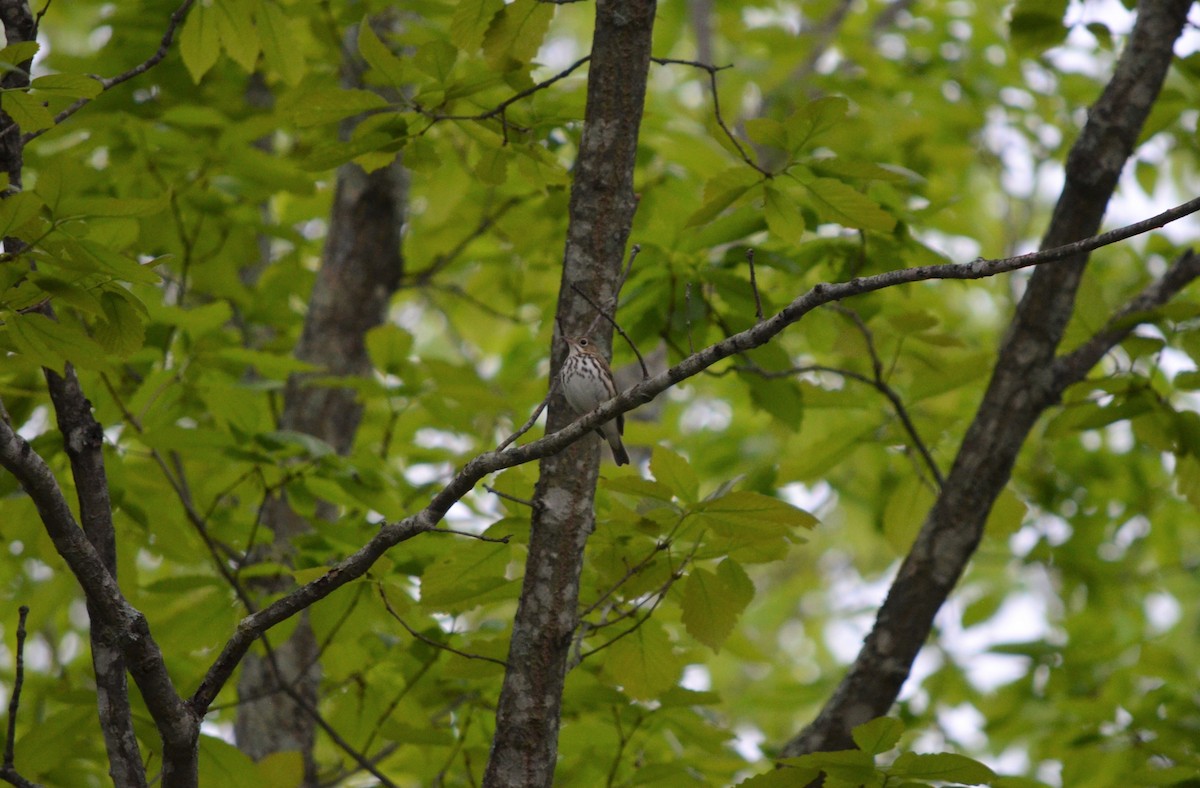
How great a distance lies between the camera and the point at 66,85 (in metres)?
2.32

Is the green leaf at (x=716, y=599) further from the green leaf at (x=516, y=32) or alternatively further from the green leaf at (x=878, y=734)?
the green leaf at (x=516, y=32)

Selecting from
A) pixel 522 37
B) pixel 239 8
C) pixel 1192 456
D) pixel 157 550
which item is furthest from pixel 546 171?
pixel 1192 456

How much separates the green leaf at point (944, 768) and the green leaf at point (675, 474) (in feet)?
2.63

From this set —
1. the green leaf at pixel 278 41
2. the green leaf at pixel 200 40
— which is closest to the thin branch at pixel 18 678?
the green leaf at pixel 200 40

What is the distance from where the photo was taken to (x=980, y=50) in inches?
272

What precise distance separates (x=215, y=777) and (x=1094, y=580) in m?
4.98

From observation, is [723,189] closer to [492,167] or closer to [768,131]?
[768,131]

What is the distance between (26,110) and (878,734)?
7.93 feet

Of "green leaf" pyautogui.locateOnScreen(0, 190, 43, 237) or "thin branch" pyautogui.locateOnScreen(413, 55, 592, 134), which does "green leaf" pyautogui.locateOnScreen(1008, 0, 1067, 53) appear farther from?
"green leaf" pyautogui.locateOnScreen(0, 190, 43, 237)

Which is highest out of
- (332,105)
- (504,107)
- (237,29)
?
(237,29)

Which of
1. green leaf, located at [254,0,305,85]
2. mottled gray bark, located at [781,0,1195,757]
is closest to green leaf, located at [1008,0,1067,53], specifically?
mottled gray bark, located at [781,0,1195,757]

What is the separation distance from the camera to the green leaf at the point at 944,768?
8.21 ft

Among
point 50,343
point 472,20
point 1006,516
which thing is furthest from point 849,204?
point 50,343

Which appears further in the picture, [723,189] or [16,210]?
[723,189]
